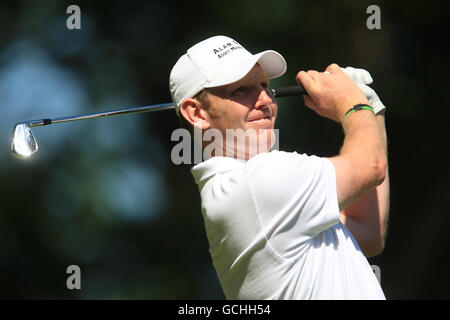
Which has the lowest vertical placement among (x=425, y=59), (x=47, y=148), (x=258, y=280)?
(x=258, y=280)

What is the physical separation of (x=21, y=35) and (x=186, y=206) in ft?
5.82

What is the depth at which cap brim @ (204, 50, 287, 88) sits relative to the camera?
2.18 meters

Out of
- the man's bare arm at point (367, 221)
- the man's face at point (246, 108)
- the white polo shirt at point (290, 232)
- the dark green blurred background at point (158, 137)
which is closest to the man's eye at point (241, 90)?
the man's face at point (246, 108)

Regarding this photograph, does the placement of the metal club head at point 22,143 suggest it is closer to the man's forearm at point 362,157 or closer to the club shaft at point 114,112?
the club shaft at point 114,112

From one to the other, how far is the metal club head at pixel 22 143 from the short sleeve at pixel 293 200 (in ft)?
3.05

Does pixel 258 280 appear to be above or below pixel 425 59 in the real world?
below

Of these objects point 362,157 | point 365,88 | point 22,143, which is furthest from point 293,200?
point 22,143

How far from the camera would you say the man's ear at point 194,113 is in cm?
226

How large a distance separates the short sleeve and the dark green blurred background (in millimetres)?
3372

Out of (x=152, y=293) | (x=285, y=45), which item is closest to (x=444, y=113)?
(x=285, y=45)

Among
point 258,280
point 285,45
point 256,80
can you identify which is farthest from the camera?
point 285,45

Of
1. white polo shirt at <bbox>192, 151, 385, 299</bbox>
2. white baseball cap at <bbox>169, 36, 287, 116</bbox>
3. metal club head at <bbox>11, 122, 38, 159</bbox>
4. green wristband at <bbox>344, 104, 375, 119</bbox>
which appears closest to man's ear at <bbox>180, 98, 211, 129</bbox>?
white baseball cap at <bbox>169, 36, 287, 116</bbox>

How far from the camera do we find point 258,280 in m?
1.99

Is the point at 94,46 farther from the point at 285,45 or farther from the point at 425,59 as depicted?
the point at 425,59
